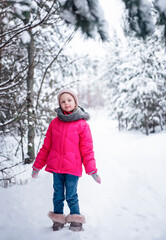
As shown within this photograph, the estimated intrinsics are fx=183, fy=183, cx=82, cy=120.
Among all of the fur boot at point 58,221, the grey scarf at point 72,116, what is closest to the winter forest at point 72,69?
the fur boot at point 58,221

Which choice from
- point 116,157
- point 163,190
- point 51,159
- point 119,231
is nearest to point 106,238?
point 119,231

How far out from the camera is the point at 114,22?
1382 mm

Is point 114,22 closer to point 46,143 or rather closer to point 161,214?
point 46,143

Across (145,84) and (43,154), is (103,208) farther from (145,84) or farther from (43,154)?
(145,84)

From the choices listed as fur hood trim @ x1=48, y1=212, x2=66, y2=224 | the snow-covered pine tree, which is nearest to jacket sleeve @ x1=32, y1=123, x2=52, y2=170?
fur hood trim @ x1=48, y1=212, x2=66, y2=224

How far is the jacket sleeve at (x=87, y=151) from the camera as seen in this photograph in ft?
7.32

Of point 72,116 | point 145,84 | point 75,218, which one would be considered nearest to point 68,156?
point 72,116

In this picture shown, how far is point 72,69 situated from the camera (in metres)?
7.02

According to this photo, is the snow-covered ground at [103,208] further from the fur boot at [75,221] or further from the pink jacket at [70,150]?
the pink jacket at [70,150]

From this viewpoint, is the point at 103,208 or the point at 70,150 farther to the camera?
the point at 103,208

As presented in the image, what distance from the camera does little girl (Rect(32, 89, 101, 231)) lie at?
2285mm

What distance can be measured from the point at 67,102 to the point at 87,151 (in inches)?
27.1

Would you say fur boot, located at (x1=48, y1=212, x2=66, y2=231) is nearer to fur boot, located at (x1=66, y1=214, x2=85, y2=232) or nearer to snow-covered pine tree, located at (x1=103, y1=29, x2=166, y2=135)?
fur boot, located at (x1=66, y1=214, x2=85, y2=232)

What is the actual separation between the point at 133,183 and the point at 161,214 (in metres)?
1.30
